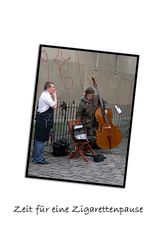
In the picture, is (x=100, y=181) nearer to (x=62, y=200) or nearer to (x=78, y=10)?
(x=62, y=200)

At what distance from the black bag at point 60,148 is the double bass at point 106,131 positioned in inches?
12.4

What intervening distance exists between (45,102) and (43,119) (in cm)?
17

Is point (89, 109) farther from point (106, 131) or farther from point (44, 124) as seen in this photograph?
point (44, 124)

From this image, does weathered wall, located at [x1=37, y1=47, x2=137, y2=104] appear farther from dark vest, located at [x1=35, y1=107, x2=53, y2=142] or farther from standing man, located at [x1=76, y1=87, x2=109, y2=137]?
dark vest, located at [x1=35, y1=107, x2=53, y2=142]

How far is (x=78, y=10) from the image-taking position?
11.4ft

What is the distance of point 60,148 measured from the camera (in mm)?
3498

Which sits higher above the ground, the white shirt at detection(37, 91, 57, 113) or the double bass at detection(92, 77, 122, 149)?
the white shirt at detection(37, 91, 57, 113)

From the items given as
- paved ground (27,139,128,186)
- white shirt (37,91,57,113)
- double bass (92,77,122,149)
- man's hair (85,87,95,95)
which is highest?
man's hair (85,87,95,95)

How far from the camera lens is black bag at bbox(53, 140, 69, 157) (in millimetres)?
3498

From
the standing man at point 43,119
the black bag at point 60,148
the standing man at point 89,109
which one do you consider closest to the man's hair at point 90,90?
the standing man at point 89,109

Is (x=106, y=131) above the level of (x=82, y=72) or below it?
below

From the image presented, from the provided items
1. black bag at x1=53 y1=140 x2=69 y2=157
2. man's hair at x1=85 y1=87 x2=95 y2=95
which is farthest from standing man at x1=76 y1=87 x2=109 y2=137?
black bag at x1=53 y1=140 x2=69 y2=157

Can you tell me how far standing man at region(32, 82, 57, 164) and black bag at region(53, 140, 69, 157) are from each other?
0.38 ft

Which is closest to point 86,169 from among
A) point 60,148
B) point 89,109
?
point 60,148
